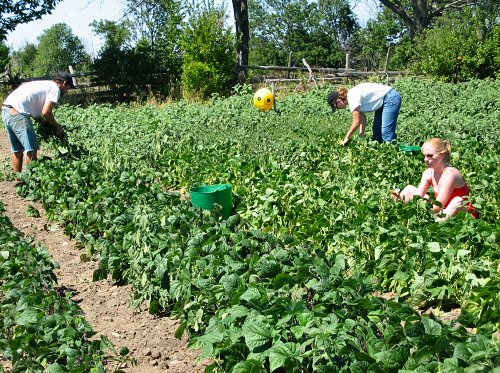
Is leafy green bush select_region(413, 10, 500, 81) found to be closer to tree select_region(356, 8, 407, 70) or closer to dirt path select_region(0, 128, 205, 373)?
dirt path select_region(0, 128, 205, 373)

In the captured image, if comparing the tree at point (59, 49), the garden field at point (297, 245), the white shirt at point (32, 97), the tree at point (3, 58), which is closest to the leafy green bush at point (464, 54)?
the garden field at point (297, 245)

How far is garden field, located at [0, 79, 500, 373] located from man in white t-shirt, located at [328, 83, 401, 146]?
14.1 inches

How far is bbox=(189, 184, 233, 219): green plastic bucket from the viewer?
578 cm

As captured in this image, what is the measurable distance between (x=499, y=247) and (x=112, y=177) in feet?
11.5

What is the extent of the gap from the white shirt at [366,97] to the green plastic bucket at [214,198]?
6.40 ft

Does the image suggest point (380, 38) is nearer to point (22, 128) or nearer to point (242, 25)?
point (242, 25)

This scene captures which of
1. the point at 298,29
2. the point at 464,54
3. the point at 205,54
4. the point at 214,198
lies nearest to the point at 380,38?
the point at 298,29

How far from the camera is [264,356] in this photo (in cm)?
270

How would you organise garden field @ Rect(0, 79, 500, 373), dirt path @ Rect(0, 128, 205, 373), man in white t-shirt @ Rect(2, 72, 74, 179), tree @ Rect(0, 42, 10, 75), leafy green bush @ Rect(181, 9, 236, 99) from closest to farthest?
garden field @ Rect(0, 79, 500, 373), dirt path @ Rect(0, 128, 205, 373), man in white t-shirt @ Rect(2, 72, 74, 179), leafy green bush @ Rect(181, 9, 236, 99), tree @ Rect(0, 42, 10, 75)

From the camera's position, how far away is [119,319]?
4.06 m

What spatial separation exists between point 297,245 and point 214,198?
4.14 ft

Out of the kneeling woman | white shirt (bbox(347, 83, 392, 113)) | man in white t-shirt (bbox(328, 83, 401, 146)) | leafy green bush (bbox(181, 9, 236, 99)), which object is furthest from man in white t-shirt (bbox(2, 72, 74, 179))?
leafy green bush (bbox(181, 9, 236, 99))

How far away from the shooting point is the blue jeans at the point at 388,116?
7.17 meters

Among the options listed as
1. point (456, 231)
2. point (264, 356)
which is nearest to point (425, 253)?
point (456, 231)
